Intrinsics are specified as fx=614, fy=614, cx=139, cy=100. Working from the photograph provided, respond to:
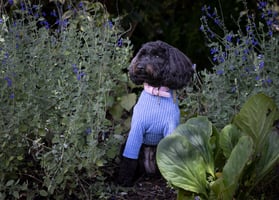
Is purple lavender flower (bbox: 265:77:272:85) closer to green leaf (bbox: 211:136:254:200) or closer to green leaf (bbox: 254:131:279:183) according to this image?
green leaf (bbox: 254:131:279:183)

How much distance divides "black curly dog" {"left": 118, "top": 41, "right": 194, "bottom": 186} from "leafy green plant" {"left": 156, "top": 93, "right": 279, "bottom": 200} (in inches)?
11.8

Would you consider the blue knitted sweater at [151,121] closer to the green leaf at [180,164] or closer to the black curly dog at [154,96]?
the black curly dog at [154,96]

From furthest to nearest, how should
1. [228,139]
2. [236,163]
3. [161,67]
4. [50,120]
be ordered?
1. [161,67]
2. [50,120]
3. [228,139]
4. [236,163]

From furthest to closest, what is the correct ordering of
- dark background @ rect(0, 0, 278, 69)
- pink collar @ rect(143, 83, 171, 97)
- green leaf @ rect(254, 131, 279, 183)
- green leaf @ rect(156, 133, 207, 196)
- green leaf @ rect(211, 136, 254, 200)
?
1. dark background @ rect(0, 0, 278, 69)
2. pink collar @ rect(143, 83, 171, 97)
3. green leaf @ rect(254, 131, 279, 183)
4. green leaf @ rect(156, 133, 207, 196)
5. green leaf @ rect(211, 136, 254, 200)

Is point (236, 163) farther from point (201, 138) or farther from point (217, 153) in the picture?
point (217, 153)

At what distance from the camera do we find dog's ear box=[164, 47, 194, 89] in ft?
12.4

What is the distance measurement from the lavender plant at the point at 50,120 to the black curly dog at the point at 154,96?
15 centimetres

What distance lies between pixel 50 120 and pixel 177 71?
2.74 ft

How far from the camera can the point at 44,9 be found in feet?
20.3

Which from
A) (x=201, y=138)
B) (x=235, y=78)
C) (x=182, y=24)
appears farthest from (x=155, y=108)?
(x=182, y=24)

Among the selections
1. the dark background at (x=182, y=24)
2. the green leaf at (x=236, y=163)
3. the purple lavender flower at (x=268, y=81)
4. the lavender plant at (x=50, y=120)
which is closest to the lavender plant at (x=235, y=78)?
the purple lavender flower at (x=268, y=81)

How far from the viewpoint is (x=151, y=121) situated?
3.84m

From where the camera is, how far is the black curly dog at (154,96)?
3779mm

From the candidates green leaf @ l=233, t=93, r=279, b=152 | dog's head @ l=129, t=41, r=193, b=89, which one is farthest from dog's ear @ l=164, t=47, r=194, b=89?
green leaf @ l=233, t=93, r=279, b=152
